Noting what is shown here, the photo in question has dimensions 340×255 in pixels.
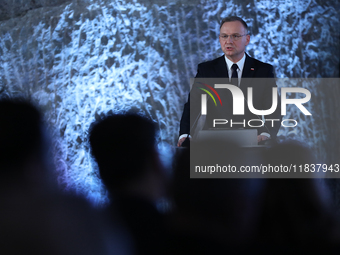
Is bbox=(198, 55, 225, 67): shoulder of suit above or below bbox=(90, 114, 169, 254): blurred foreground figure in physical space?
above

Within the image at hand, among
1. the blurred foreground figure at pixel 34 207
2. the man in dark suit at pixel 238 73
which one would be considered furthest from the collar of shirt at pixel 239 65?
the blurred foreground figure at pixel 34 207

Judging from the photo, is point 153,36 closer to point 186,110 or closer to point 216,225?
point 186,110

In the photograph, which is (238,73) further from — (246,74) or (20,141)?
(20,141)

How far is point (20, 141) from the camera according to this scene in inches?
49.8

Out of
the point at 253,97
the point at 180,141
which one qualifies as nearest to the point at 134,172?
the point at 180,141

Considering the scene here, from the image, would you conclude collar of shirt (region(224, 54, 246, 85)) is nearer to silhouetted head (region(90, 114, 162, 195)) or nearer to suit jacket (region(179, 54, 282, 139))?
suit jacket (region(179, 54, 282, 139))

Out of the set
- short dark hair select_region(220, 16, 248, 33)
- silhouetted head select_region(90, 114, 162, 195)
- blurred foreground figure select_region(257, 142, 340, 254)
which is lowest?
blurred foreground figure select_region(257, 142, 340, 254)

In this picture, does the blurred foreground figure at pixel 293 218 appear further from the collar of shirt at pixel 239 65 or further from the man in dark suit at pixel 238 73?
the collar of shirt at pixel 239 65

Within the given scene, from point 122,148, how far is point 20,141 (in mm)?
423

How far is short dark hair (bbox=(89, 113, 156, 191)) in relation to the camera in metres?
1.20

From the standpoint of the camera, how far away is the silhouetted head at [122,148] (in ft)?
3.93

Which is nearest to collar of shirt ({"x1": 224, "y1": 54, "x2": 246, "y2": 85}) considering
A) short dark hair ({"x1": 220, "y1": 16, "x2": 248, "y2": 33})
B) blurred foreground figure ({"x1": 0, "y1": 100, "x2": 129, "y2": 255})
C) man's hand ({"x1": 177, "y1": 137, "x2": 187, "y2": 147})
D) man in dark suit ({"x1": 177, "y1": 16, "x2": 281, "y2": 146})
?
man in dark suit ({"x1": 177, "y1": 16, "x2": 281, "y2": 146})

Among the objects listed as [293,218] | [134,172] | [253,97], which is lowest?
[293,218]

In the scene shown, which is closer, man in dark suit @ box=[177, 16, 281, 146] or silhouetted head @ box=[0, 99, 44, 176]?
man in dark suit @ box=[177, 16, 281, 146]
